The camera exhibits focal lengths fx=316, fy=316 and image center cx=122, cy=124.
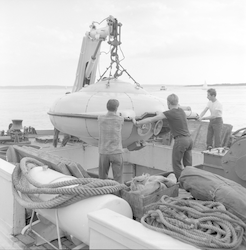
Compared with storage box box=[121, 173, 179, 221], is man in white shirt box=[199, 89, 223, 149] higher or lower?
higher

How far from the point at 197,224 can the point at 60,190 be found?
35.6 inches

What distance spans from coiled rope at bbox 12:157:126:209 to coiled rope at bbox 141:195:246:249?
370 mm

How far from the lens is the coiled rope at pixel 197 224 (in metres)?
1.66

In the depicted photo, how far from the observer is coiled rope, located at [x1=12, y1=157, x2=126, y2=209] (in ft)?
6.80

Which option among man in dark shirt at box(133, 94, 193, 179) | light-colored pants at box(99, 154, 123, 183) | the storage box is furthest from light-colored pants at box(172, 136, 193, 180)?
the storage box

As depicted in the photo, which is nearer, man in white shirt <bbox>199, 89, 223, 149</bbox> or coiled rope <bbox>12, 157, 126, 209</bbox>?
coiled rope <bbox>12, 157, 126, 209</bbox>

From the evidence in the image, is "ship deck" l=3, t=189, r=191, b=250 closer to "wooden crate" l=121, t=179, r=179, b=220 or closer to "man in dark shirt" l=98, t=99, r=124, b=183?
"wooden crate" l=121, t=179, r=179, b=220

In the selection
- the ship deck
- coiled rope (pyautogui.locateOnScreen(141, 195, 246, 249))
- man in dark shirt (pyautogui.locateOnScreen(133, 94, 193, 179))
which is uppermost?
man in dark shirt (pyautogui.locateOnScreen(133, 94, 193, 179))

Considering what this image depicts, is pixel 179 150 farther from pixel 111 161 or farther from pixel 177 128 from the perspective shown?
pixel 111 161

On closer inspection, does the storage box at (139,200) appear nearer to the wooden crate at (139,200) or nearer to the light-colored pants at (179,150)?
the wooden crate at (139,200)

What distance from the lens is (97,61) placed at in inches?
288

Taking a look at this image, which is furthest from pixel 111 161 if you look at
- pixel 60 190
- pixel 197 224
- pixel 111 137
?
pixel 197 224

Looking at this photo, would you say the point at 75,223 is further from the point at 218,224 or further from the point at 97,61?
the point at 97,61

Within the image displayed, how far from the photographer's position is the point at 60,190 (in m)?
2.11
